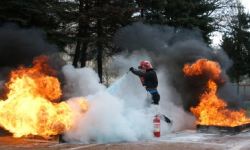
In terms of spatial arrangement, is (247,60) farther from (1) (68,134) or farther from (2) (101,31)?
(1) (68,134)

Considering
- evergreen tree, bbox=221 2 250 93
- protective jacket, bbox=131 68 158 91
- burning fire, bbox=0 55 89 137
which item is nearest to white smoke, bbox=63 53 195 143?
burning fire, bbox=0 55 89 137

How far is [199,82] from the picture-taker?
37.8ft

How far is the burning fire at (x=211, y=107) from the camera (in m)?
10.4

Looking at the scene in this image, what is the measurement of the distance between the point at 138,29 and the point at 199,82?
451cm

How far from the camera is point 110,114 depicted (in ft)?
27.3

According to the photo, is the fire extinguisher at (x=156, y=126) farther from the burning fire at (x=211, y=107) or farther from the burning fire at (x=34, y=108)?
the burning fire at (x=34, y=108)

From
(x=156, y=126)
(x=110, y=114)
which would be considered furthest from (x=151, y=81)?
(x=110, y=114)

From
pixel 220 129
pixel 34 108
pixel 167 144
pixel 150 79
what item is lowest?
pixel 167 144

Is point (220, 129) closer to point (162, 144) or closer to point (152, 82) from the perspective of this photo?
point (152, 82)

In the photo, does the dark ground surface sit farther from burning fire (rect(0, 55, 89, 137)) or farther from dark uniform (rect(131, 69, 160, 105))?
dark uniform (rect(131, 69, 160, 105))

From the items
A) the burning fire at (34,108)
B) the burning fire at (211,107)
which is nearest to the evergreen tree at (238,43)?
the burning fire at (211,107)

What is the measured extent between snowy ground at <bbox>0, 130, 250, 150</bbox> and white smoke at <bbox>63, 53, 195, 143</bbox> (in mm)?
394

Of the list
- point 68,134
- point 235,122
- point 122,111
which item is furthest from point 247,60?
point 68,134

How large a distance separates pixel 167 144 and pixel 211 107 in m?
3.43
